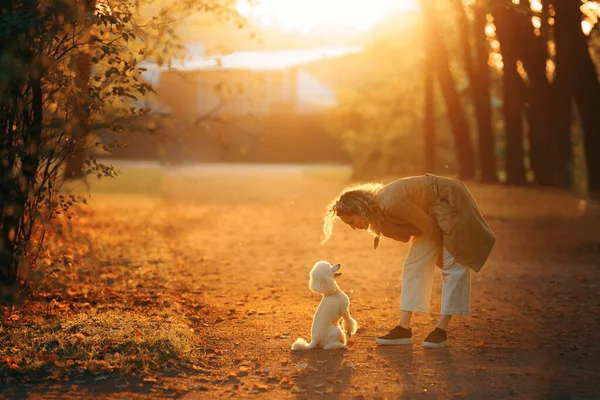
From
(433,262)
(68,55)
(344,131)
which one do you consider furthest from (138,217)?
(344,131)

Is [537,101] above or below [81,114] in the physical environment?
above

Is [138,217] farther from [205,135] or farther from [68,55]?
[205,135]

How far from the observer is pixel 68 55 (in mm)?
8836

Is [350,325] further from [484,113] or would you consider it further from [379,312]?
[484,113]

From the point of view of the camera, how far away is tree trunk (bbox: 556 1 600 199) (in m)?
16.0

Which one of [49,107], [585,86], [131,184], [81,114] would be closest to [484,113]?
[585,86]

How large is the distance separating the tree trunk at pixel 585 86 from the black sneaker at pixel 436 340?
9645 mm

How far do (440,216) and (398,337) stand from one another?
106 centimetres

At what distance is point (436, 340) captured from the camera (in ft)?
25.3

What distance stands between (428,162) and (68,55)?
21158 millimetres

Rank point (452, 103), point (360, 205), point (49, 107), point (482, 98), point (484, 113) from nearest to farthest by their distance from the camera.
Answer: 1. point (360, 205)
2. point (49, 107)
3. point (482, 98)
4. point (484, 113)
5. point (452, 103)

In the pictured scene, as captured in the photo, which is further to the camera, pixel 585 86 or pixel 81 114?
pixel 585 86

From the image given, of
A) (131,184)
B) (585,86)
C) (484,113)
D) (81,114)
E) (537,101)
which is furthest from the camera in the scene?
(131,184)

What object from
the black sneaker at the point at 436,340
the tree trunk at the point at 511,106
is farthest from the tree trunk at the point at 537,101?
the black sneaker at the point at 436,340
